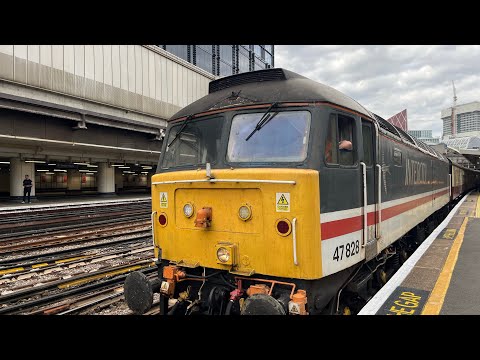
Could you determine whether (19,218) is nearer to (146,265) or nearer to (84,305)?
(146,265)

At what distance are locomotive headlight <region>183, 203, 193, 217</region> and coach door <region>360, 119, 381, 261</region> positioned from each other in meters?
2.40

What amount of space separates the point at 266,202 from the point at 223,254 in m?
0.89

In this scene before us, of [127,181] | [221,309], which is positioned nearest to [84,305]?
[221,309]

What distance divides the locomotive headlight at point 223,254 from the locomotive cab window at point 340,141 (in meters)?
1.65

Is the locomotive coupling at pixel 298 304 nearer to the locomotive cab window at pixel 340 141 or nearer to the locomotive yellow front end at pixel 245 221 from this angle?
the locomotive yellow front end at pixel 245 221

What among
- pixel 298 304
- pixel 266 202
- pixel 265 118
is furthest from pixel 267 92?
pixel 298 304

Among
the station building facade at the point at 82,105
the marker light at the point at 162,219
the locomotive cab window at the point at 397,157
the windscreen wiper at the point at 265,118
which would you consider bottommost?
the marker light at the point at 162,219

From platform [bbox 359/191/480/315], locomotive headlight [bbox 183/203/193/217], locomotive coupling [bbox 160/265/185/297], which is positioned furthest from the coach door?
locomotive coupling [bbox 160/265/185/297]

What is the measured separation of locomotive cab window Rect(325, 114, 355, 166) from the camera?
176 inches

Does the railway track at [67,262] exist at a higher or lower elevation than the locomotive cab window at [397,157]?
lower

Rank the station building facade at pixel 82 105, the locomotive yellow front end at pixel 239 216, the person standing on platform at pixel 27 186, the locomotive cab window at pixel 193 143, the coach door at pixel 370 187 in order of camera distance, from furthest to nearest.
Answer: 1. the person standing on platform at pixel 27 186
2. the station building facade at pixel 82 105
3. the coach door at pixel 370 187
4. the locomotive cab window at pixel 193 143
5. the locomotive yellow front end at pixel 239 216

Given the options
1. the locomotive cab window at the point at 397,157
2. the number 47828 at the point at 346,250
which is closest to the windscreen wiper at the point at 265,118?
the number 47828 at the point at 346,250

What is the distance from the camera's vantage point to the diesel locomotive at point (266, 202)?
164 inches

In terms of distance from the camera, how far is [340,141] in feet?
15.3
